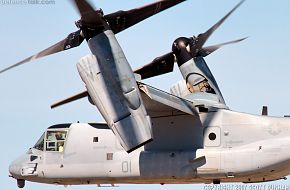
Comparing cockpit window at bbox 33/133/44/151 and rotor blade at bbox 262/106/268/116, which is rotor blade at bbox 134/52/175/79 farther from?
cockpit window at bbox 33/133/44/151

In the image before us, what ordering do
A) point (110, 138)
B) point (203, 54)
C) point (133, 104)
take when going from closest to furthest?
point (133, 104) < point (110, 138) < point (203, 54)

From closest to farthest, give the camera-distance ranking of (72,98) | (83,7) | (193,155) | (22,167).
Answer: (83,7)
(193,155)
(22,167)
(72,98)

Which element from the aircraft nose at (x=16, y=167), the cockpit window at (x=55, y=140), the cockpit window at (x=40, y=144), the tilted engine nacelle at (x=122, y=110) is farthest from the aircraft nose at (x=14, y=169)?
the tilted engine nacelle at (x=122, y=110)

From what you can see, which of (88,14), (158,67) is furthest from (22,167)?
(88,14)

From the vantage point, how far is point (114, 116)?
2392cm

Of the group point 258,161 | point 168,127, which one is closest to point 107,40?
point 168,127

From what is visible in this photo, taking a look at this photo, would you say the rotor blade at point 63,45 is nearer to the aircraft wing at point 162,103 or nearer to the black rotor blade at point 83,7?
the black rotor blade at point 83,7

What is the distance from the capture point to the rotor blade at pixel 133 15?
82.5ft

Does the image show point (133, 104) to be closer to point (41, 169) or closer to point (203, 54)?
point (41, 169)

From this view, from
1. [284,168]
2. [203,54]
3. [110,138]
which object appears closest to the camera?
[284,168]

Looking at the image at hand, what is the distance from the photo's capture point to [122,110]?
78.6 ft

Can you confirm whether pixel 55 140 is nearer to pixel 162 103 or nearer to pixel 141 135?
pixel 162 103

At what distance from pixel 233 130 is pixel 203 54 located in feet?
18.2

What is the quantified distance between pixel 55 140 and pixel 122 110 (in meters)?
5.18
